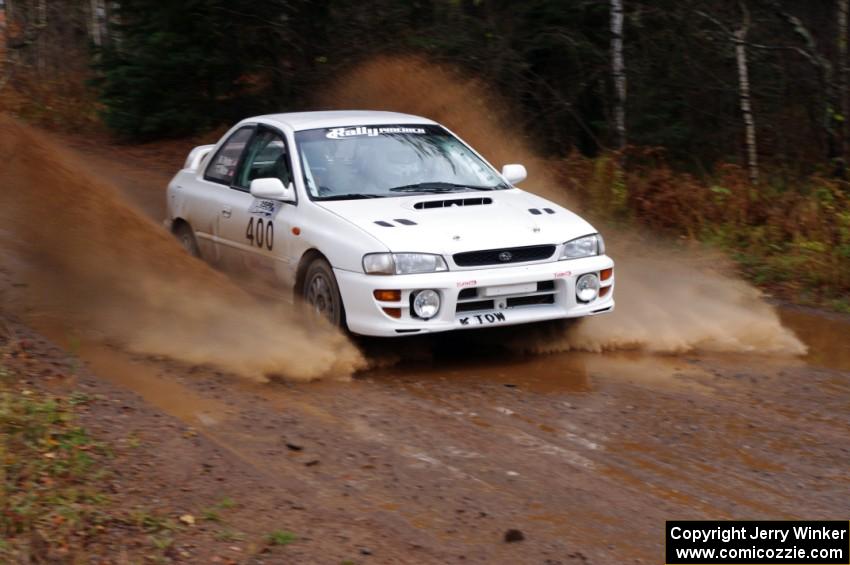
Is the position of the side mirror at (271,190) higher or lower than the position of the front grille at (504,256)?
higher

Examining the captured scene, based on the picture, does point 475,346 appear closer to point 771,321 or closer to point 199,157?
point 771,321

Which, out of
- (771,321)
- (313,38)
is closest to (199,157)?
(771,321)

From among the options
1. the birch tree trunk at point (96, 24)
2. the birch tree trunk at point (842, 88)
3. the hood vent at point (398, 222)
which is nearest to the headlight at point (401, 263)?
the hood vent at point (398, 222)

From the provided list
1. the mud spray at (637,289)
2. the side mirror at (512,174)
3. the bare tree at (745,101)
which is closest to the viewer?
the mud spray at (637,289)

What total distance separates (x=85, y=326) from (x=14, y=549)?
404cm

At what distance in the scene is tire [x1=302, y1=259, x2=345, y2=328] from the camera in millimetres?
7523

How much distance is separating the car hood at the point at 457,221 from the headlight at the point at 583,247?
0.05 meters

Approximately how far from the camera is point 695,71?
15383mm

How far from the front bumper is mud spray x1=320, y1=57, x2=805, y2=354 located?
1.95 feet

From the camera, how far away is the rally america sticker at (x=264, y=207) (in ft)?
27.3

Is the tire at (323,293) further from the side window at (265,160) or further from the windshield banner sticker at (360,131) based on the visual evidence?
the windshield banner sticker at (360,131)

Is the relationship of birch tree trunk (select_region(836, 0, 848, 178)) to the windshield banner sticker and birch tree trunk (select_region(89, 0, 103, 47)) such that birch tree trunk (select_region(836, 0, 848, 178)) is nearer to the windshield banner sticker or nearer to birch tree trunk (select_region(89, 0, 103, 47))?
the windshield banner sticker

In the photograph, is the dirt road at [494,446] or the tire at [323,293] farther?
the tire at [323,293]

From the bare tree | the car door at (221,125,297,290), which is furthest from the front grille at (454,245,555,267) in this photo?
the bare tree
